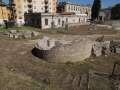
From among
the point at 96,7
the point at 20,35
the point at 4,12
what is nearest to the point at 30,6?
the point at 4,12

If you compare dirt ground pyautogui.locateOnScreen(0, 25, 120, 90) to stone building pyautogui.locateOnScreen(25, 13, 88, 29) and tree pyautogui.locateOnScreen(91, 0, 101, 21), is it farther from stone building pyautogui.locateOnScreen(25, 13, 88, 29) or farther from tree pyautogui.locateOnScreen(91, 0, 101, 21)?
tree pyautogui.locateOnScreen(91, 0, 101, 21)

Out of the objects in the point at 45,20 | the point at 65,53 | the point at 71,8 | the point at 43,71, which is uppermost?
the point at 71,8

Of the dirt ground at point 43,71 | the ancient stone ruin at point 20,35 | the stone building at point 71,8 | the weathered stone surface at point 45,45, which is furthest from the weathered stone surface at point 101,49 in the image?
the stone building at point 71,8

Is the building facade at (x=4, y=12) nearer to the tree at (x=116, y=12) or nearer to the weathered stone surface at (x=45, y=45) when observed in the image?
the tree at (x=116, y=12)

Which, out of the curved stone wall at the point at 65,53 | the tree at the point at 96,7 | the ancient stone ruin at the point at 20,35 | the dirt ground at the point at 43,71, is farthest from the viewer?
the tree at the point at 96,7

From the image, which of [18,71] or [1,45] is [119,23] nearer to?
[1,45]

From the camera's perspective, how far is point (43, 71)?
737 inches

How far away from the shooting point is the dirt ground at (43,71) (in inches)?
609

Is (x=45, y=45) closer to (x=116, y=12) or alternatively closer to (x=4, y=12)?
(x=4, y=12)

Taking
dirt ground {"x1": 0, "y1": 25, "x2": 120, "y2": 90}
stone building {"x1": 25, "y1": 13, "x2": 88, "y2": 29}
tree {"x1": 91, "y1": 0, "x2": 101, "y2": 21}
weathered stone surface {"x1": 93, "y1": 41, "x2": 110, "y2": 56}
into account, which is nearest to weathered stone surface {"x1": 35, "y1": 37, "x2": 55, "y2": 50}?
dirt ground {"x1": 0, "y1": 25, "x2": 120, "y2": 90}

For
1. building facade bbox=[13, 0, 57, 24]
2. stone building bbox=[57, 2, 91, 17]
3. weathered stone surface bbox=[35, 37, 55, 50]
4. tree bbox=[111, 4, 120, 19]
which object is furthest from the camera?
stone building bbox=[57, 2, 91, 17]

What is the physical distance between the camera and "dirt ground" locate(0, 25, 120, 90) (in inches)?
609

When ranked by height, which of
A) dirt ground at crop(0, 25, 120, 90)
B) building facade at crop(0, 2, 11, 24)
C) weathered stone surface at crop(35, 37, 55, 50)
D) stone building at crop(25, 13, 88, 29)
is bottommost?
dirt ground at crop(0, 25, 120, 90)

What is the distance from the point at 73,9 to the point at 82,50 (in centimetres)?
7179
